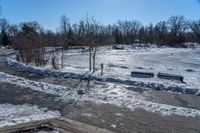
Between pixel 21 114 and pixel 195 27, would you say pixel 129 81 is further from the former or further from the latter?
pixel 195 27

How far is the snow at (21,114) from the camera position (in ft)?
28.2

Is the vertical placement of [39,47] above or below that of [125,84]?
above

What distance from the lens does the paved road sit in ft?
27.5

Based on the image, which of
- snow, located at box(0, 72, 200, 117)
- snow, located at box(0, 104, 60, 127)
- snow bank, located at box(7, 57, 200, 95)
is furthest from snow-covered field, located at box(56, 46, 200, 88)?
snow, located at box(0, 104, 60, 127)

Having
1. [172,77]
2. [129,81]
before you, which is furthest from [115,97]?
[172,77]

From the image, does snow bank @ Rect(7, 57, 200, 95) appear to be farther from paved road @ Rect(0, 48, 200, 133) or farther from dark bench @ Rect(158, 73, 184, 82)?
dark bench @ Rect(158, 73, 184, 82)

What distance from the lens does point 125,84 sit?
15.7 meters

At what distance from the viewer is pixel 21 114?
9477 millimetres

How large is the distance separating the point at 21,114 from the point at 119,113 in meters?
3.50

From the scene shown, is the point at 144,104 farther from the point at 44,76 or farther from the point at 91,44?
the point at 91,44

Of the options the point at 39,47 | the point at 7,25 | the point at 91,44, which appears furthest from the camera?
the point at 7,25

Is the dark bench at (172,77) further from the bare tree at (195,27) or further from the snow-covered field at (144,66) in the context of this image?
the bare tree at (195,27)

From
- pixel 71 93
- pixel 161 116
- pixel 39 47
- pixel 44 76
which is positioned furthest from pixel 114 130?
pixel 39 47

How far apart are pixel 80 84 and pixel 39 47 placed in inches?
520
